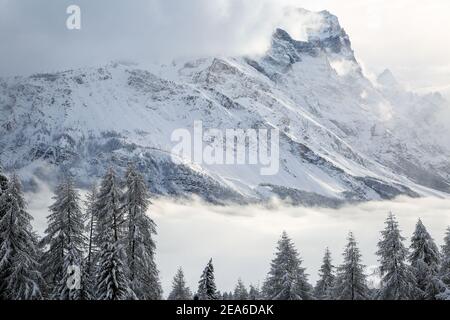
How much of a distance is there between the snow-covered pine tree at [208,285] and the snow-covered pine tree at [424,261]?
15.1 m

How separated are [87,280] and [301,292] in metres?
19.1

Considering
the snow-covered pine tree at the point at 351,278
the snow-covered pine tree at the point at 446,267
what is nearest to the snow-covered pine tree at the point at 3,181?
the snow-covered pine tree at the point at 351,278

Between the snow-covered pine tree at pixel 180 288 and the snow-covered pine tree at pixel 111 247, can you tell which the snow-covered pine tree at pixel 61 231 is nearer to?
the snow-covered pine tree at pixel 111 247

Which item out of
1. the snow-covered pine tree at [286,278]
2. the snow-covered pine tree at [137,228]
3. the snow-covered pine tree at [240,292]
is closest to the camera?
the snow-covered pine tree at [137,228]

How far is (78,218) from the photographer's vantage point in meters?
46.2

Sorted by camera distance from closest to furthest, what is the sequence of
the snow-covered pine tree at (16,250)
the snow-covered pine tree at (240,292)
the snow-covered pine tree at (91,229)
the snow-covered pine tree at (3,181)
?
the snow-covered pine tree at (16,250) < the snow-covered pine tree at (3,181) < the snow-covered pine tree at (91,229) < the snow-covered pine tree at (240,292)

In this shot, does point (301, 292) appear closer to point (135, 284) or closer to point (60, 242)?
point (135, 284)

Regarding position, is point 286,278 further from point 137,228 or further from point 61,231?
point 61,231

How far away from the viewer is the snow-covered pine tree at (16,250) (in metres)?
40.5

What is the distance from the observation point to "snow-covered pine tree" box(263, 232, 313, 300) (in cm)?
5159

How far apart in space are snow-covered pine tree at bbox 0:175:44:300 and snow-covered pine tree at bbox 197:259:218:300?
40.7 feet
